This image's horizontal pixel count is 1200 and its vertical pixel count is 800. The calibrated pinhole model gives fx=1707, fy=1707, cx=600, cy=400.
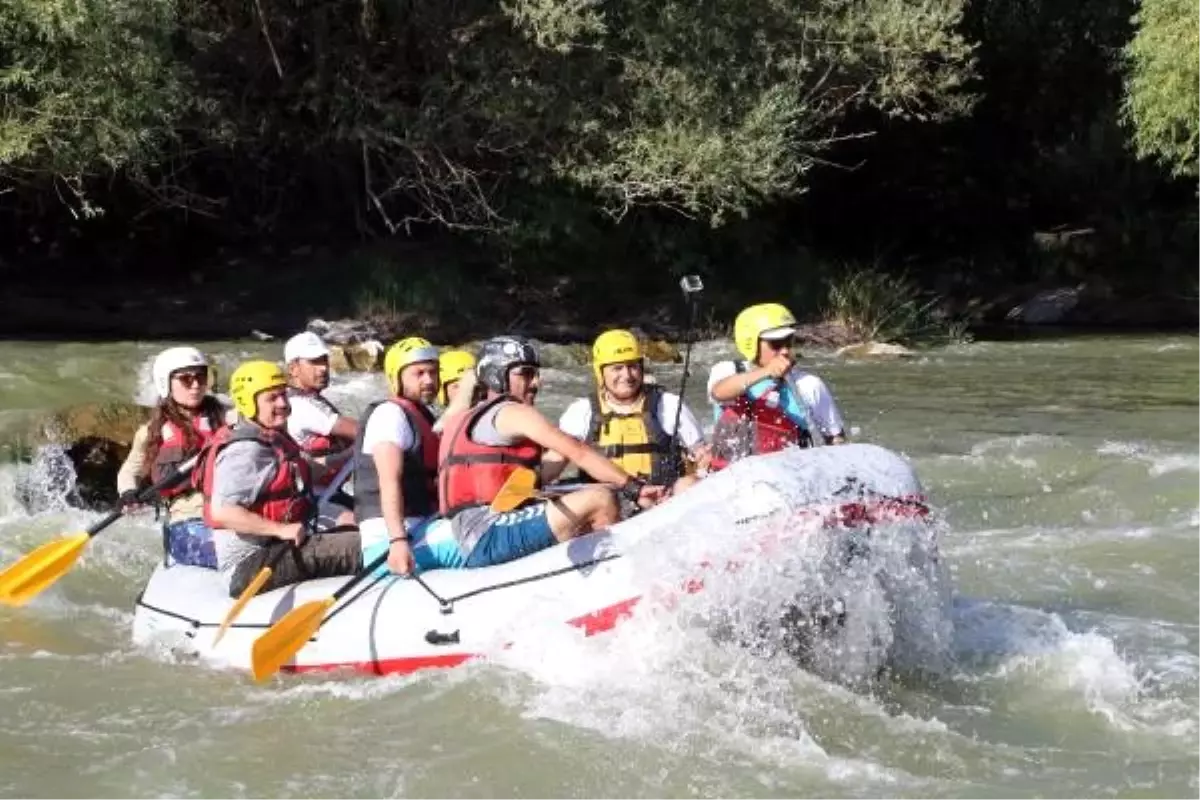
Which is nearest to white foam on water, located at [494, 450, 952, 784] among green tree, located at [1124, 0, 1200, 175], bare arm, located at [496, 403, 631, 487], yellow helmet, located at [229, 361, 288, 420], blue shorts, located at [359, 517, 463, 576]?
bare arm, located at [496, 403, 631, 487]

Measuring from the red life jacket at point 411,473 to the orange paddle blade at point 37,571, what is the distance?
149cm

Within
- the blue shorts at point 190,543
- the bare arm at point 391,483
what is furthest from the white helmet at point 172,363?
the bare arm at point 391,483

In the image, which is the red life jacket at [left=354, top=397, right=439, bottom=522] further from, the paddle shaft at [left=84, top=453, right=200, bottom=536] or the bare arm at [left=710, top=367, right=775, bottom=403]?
the bare arm at [left=710, top=367, right=775, bottom=403]

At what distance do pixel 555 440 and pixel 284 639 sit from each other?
46.9 inches

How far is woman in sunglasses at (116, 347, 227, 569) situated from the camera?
295 inches

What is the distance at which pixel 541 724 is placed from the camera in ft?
18.1

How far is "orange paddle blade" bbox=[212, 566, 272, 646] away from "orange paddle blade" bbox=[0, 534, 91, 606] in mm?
1082

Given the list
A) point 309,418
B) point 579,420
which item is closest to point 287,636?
point 579,420

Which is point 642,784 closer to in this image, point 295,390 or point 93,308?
point 295,390

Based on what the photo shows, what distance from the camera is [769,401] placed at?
22.1 feet

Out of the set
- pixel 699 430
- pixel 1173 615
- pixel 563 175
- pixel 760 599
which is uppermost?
pixel 563 175

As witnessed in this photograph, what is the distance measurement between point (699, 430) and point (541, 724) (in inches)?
65.3

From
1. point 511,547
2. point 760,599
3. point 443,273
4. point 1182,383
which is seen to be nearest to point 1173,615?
point 760,599

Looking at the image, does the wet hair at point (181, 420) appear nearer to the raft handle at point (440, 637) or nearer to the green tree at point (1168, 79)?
the raft handle at point (440, 637)
